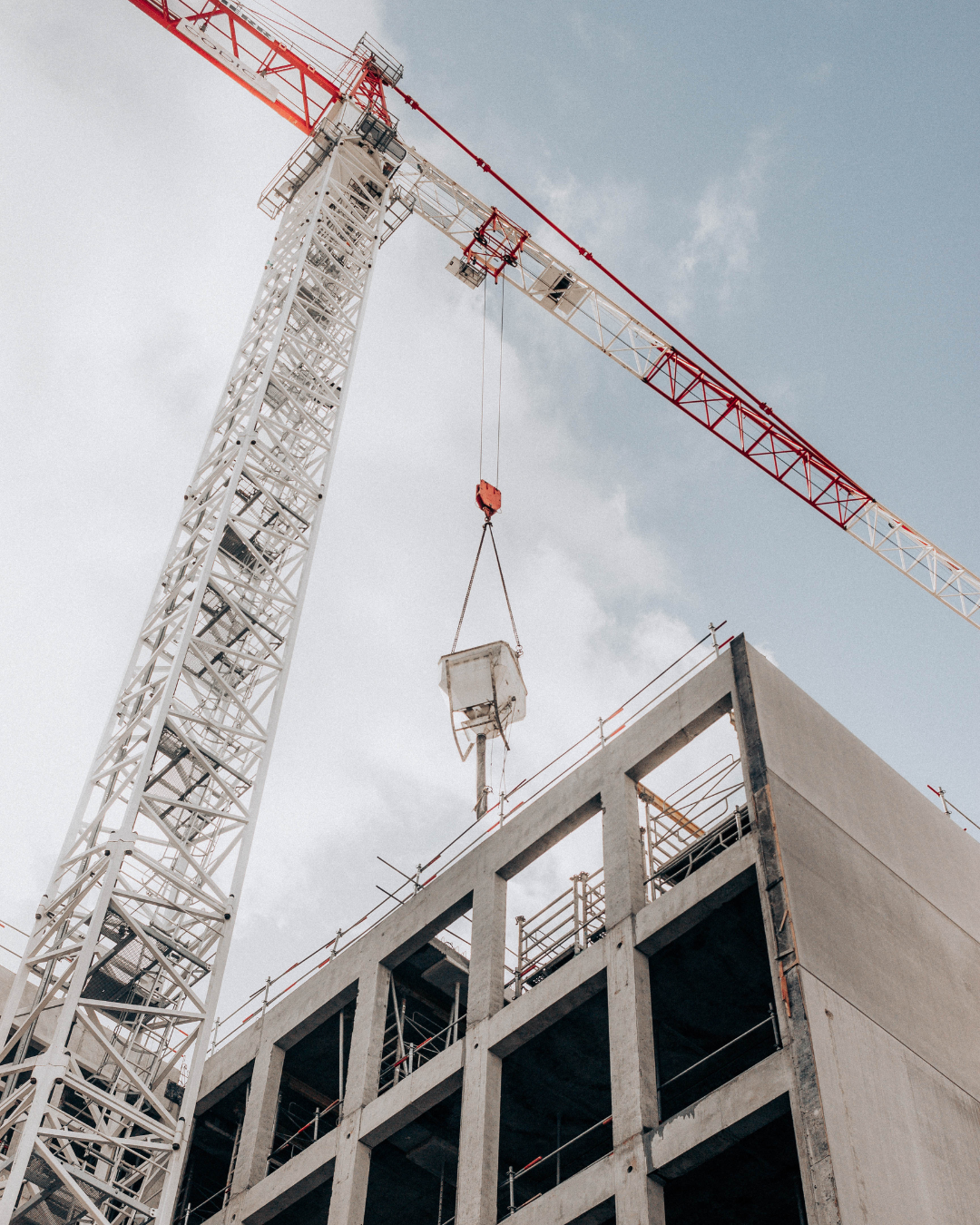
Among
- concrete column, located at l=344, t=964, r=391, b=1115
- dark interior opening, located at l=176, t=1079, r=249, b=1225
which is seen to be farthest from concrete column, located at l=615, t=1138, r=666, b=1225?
dark interior opening, located at l=176, t=1079, r=249, b=1225

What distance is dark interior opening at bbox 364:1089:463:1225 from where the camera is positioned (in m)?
22.7

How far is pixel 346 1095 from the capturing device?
23297 mm

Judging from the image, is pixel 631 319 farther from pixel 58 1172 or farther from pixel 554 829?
pixel 58 1172

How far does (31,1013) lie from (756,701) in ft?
39.4

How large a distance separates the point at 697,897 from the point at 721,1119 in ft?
10.9

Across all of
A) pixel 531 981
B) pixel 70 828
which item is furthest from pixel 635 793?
pixel 70 828

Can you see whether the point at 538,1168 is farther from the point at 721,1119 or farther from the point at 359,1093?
the point at 721,1119

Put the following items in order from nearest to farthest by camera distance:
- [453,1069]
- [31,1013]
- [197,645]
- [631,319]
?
[31,1013], [453,1069], [197,645], [631,319]

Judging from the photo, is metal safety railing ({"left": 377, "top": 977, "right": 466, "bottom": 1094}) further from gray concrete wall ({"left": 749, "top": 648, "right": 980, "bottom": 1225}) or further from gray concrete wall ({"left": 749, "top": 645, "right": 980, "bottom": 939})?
gray concrete wall ({"left": 749, "top": 645, "right": 980, "bottom": 939})

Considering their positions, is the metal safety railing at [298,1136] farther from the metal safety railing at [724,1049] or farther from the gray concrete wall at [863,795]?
the gray concrete wall at [863,795]

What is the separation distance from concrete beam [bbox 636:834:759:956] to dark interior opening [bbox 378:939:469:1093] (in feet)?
20.3

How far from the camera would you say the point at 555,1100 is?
22.5m

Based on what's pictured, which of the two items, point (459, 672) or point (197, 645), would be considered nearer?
point (197, 645)

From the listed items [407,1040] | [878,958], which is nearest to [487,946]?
[407,1040]
